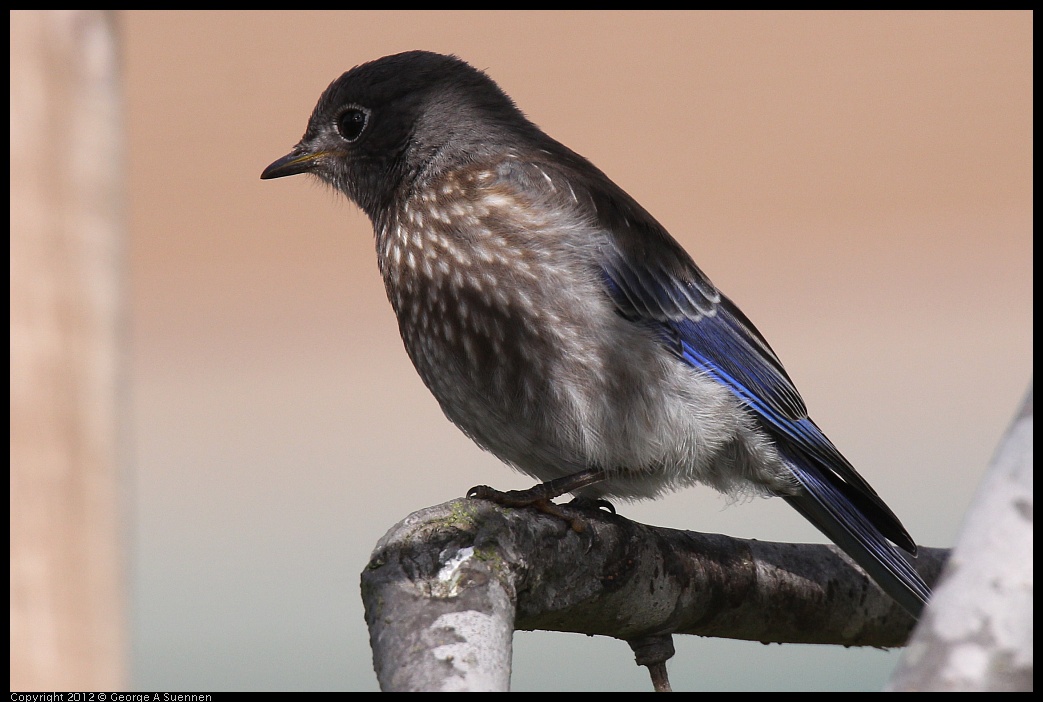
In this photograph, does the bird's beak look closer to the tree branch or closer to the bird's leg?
the bird's leg

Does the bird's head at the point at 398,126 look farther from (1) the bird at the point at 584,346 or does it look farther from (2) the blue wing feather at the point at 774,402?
(2) the blue wing feather at the point at 774,402

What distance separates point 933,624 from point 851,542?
1885 millimetres

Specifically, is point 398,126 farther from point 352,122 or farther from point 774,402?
point 774,402

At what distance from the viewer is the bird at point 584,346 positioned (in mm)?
3105

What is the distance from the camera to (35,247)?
8.90 feet

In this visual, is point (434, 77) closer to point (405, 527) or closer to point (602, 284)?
point (602, 284)

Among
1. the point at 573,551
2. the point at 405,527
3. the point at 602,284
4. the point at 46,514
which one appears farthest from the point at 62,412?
the point at 602,284

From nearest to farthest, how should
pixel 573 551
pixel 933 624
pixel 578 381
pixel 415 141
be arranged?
pixel 933 624, pixel 573 551, pixel 578 381, pixel 415 141

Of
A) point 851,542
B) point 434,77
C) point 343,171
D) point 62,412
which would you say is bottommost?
point 851,542

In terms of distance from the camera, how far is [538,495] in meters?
2.81

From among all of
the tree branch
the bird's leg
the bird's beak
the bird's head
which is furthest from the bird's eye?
the tree branch

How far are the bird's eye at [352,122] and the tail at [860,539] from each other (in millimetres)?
1794

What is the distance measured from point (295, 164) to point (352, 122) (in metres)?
0.26

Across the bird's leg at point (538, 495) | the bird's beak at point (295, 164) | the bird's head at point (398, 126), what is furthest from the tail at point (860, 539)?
the bird's beak at point (295, 164)
